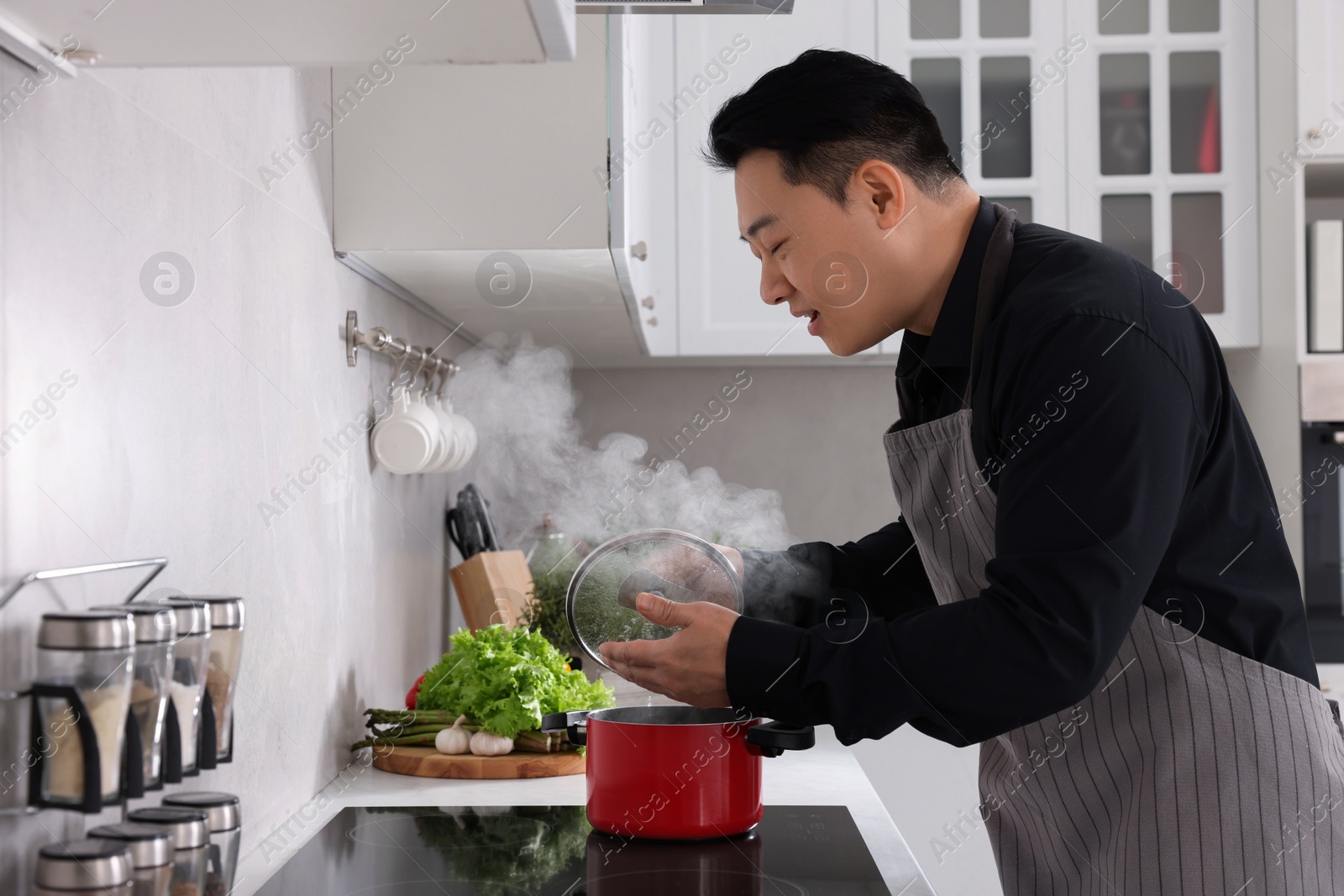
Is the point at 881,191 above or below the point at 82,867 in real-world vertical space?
above

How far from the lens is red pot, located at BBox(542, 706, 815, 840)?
107 cm

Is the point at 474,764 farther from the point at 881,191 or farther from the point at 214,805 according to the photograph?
the point at 881,191

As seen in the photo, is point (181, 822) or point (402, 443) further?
point (402, 443)

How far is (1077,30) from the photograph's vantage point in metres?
2.37

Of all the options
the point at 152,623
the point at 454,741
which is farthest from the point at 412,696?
the point at 152,623

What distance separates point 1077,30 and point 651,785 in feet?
→ 6.43

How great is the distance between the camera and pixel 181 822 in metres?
0.75

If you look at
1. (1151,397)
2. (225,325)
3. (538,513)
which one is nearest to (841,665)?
(1151,397)

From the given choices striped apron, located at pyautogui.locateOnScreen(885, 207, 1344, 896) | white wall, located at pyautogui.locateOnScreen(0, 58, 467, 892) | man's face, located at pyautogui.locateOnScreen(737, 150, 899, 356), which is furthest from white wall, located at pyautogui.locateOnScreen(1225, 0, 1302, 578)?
white wall, located at pyautogui.locateOnScreen(0, 58, 467, 892)

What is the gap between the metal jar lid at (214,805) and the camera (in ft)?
2.62

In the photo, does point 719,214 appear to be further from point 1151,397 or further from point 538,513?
point 1151,397

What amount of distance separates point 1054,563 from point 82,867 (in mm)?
627

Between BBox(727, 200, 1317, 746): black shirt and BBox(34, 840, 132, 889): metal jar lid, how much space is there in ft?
1.40

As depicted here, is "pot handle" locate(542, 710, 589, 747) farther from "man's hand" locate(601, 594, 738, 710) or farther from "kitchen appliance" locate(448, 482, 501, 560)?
"kitchen appliance" locate(448, 482, 501, 560)
